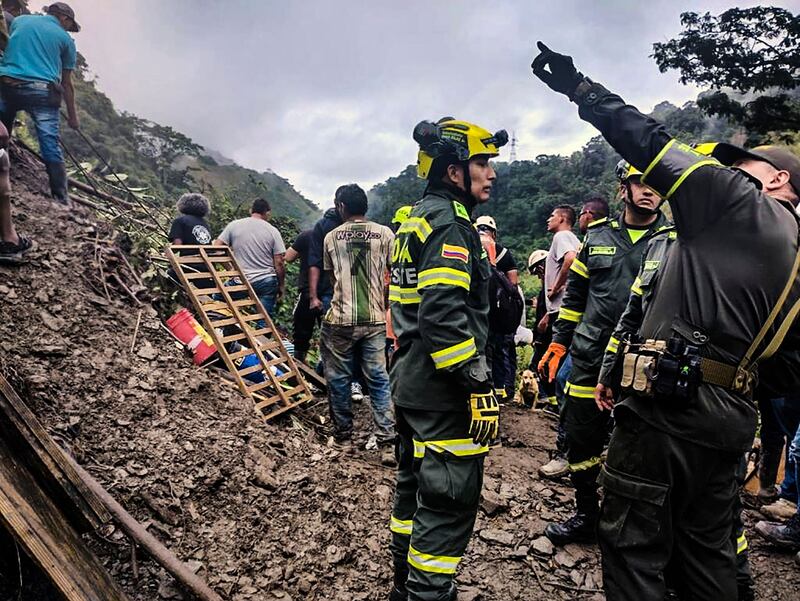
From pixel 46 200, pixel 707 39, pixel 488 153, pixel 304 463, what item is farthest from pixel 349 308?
pixel 707 39

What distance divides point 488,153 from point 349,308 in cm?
211

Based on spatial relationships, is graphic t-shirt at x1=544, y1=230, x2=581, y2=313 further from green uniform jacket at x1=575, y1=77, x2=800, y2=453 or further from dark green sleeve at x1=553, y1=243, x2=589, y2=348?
green uniform jacket at x1=575, y1=77, x2=800, y2=453

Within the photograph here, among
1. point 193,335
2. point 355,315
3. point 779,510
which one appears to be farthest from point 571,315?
point 193,335

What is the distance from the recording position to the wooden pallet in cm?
419

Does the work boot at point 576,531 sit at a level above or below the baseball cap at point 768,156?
below

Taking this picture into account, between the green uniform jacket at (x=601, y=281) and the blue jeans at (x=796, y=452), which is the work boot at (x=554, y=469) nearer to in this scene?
the green uniform jacket at (x=601, y=281)

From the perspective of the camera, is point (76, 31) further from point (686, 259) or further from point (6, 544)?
point (686, 259)

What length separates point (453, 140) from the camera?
2160 mm

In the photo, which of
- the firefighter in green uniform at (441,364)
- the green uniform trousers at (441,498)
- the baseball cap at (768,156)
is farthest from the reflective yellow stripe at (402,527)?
the baseball cap at (768,156)

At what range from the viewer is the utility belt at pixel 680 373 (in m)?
1.56

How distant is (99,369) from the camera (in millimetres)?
3260

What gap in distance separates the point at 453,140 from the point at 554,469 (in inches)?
107

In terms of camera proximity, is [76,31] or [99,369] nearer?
[99,369]

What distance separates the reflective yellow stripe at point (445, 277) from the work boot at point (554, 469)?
7.65 ft
